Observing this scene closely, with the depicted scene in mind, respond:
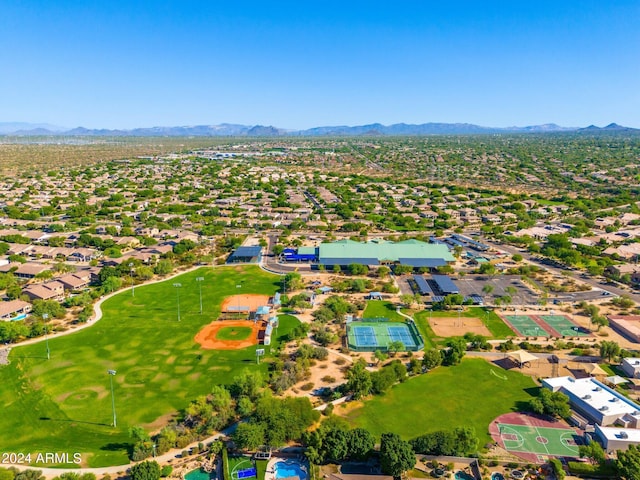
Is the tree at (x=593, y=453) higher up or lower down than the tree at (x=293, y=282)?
lower down

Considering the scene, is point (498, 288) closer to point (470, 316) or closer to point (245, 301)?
point (470, 316)

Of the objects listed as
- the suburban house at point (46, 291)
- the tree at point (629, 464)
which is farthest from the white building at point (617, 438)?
the suburban house at point (46, 291)

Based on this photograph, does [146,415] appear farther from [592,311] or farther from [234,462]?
[592,311]

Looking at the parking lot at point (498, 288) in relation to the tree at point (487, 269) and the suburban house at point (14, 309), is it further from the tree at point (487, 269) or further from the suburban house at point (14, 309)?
the suburban house at point (14, 309)

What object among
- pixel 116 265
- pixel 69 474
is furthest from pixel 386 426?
pixel 116 265

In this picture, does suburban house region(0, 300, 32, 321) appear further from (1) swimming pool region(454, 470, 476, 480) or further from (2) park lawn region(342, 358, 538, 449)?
(1) swimming pool region(454, 470, 476, 480)

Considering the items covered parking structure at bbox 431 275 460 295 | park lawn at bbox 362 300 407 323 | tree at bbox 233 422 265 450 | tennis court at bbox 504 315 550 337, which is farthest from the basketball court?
covered parking structure at bbox 431 275 460 295

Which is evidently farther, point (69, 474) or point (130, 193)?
point (130, 193)
